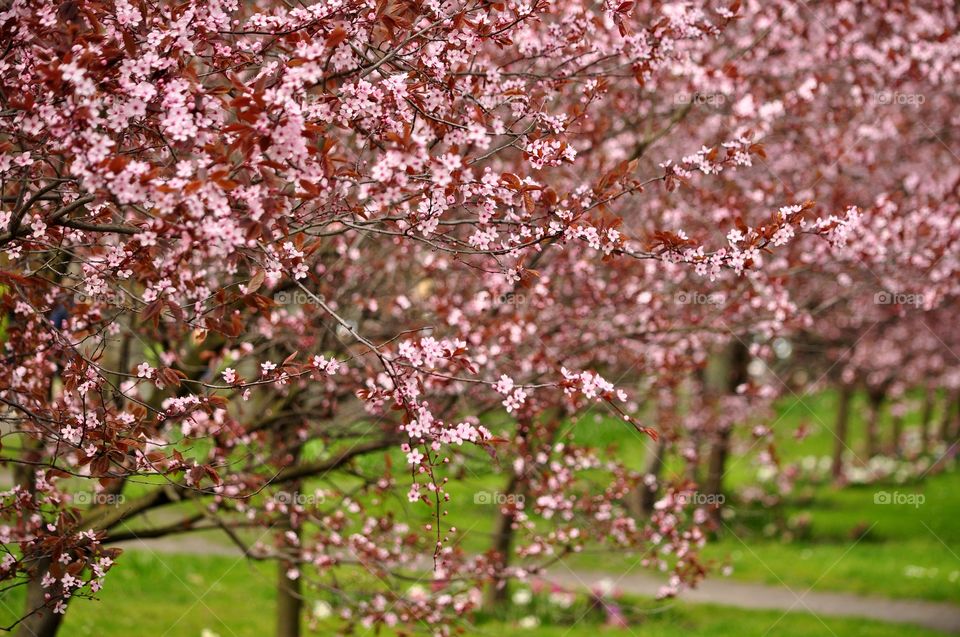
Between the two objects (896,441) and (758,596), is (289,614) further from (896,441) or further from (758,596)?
(896,441)

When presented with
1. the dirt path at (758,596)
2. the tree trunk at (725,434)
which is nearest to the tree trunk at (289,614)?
the dirt path at (758,596)

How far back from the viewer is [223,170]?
3059 mm

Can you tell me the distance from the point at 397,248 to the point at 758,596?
7848 millimetres

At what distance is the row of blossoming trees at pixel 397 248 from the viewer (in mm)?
3449

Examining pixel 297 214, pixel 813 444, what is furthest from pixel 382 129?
pixel 813 444

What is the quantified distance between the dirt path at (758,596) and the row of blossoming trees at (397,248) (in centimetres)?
205

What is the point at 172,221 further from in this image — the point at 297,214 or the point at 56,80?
the point at 297,214

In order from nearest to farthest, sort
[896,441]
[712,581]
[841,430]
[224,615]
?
[224,615] → [712,581] → [841,430] → [896,441]

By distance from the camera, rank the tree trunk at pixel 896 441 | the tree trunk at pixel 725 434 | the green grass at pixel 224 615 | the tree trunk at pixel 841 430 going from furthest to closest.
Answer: the tree trunk at pixel 896 441, the tree trunk at pixel 841 430, the tree trunk at pixel 725 434, the green grass at pixel 224 615

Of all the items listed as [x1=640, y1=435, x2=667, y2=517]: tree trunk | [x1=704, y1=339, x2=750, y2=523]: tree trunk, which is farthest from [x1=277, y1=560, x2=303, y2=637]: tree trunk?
[x1=704, y1=339, x2=750, y2=523]: tree trunk

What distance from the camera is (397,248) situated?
7629mm

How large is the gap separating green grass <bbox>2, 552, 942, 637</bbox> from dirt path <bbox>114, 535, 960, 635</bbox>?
526mm

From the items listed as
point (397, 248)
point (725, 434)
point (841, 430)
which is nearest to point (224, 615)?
point (397, 248)

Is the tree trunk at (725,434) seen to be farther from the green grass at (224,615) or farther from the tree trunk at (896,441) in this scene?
the tree trunk at (896,441)
